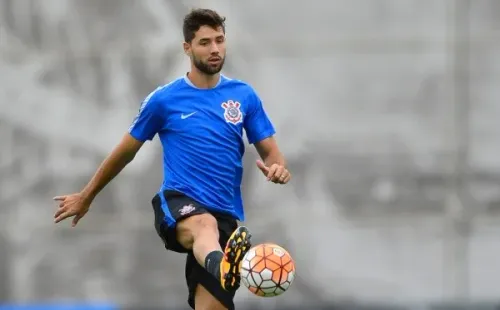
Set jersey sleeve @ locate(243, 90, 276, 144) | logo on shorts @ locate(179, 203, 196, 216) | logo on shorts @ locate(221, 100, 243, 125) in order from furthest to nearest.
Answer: jersey sleeve @ locate(243, 90, 276, 144) → logo on shorts @ locate(221, 100, 243, 125) → logo on shorts @ locate(179, 203, 196, 216)

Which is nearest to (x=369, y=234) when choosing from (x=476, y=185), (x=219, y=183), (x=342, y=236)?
(x=342, y=236)

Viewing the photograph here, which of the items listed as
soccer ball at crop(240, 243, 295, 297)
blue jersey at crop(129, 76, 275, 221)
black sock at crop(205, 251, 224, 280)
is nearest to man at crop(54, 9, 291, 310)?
blue jersey at crop(129, 76, 275, 221)

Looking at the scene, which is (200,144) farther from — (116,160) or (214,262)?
(214,262)

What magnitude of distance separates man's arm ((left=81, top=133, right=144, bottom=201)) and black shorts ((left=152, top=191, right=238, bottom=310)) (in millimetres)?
309

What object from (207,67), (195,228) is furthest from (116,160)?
(207,67)

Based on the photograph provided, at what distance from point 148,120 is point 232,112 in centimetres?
50

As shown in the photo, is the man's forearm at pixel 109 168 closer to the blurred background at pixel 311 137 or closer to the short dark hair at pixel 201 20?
the short dark hair at pixel 201 20

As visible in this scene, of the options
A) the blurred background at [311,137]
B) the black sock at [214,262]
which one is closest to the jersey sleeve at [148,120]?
the black sock at [214,262]

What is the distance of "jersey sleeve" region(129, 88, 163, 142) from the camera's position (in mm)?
7656

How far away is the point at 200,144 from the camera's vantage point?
7.66 m

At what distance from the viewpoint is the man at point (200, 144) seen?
7594 millimetres

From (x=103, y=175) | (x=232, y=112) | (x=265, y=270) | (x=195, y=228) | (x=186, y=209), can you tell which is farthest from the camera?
(x=103, y=175)

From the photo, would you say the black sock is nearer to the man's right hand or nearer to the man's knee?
the man's knee

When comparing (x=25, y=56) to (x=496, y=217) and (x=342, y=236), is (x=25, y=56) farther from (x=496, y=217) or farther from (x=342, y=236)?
(x=496, y=217)
